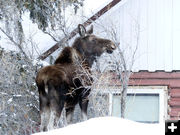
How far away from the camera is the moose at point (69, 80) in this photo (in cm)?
916

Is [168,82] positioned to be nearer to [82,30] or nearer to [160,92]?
[160,92]

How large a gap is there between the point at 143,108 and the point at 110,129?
26.4ft

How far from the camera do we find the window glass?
1387 centimetres

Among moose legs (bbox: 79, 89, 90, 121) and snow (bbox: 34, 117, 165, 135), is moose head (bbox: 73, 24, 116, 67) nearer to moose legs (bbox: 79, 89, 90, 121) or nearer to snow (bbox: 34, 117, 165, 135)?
moose legs (bbox: 79, 89, 90, 121)

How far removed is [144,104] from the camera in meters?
14.0

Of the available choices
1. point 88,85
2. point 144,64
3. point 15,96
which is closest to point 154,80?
point 144,64

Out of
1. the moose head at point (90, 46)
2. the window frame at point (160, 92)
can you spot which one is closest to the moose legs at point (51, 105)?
the moose head at point (90, 46)

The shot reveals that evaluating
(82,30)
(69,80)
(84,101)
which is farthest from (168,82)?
(69,80)

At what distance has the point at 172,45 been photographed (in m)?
14.0

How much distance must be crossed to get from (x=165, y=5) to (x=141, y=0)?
0.60 meters

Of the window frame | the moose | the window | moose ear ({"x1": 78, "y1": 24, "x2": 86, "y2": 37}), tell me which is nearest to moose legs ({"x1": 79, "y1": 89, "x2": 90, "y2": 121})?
the moose

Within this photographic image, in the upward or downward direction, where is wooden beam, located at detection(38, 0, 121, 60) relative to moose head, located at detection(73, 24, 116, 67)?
upward

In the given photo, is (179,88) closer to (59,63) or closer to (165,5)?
(165,5)

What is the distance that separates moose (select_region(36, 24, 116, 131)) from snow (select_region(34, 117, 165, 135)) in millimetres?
2799
